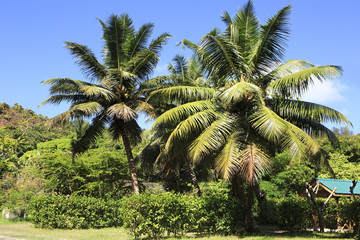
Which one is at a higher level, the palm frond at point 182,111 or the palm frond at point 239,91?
the palm frond at point 239,91

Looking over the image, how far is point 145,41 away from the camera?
1602 cm

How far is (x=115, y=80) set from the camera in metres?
15.0

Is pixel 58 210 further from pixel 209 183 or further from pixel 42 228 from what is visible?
pixel 209 183

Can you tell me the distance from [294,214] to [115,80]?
9599 mm

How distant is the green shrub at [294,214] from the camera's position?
1318 centimetres

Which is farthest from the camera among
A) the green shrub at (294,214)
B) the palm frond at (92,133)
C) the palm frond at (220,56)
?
the palm frond at (92,133)

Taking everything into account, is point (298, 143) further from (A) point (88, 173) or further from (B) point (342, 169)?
(B) point (342, 169)

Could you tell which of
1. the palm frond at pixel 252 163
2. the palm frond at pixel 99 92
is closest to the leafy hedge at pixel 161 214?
the palm frond at pixel 252 163

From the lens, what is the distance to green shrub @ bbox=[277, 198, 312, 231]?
13.2 metres

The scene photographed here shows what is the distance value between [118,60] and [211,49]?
18.2ft

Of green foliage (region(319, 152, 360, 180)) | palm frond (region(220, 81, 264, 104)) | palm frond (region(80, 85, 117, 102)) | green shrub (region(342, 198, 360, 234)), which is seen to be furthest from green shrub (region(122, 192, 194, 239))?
green foliage (region(319, 152, 360, 180))

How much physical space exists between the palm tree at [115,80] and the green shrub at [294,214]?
21.6ft

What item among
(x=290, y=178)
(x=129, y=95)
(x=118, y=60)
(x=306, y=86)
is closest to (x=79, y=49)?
(x=118, y=60)

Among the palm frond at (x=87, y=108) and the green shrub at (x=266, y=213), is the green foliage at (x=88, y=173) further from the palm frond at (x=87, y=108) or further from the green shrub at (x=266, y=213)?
the green shrub at (x=266, y=213)
